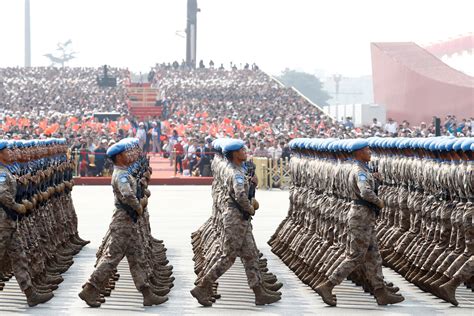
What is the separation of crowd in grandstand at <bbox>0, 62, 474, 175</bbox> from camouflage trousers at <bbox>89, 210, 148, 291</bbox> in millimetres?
21489

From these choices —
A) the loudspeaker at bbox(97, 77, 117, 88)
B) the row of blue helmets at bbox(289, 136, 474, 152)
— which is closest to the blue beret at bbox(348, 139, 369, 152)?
the row of blue helmets at bbox(289, 136, 474, 152)

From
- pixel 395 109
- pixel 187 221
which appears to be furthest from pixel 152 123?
pixel 187 221

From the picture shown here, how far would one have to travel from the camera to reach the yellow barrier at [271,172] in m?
36.8

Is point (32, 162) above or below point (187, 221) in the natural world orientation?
above

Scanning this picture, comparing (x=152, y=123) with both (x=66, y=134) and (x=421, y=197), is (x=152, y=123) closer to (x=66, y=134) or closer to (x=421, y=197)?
(x=66, y=134)

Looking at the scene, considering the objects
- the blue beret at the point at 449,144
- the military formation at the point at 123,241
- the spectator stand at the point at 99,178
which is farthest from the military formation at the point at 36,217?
the spectator stand at the point at 99,178

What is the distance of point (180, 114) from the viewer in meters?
62.6

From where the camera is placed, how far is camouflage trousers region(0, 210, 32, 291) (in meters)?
12.9

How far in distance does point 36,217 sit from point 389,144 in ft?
15.4

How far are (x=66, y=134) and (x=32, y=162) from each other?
3111 cm

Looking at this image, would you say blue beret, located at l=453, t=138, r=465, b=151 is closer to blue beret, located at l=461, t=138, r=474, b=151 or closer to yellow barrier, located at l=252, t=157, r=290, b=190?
blue beret, located at l=461, t=138, r=474, b=151

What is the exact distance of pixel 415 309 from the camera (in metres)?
12.9

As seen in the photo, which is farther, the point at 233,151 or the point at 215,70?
the point at 215,70

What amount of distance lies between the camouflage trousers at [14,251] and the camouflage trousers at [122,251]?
2.25 ft
